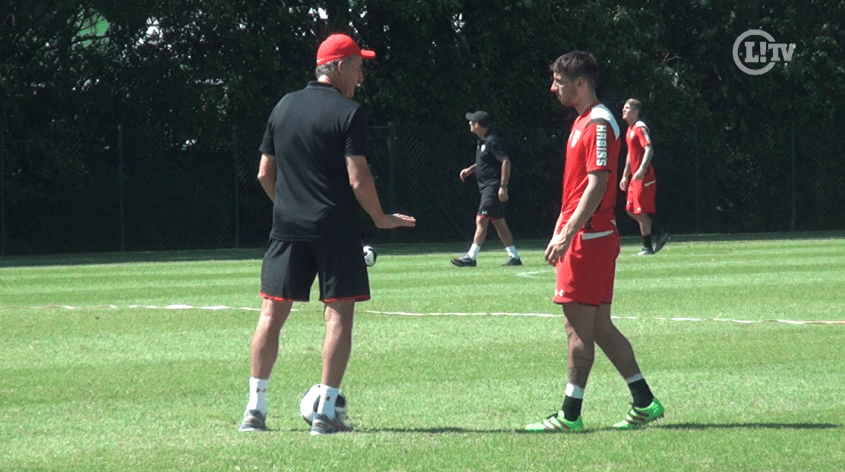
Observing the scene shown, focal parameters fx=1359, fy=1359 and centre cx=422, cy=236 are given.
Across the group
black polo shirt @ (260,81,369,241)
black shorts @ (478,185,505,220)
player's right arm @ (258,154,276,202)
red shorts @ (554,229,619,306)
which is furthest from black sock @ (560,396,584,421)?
black shorts @ (478,185,505,220)

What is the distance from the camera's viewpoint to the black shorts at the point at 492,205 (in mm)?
18781

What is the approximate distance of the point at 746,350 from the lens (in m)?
9.37

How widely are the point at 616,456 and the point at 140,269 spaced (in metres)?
15.5

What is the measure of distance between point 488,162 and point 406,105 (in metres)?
11.6

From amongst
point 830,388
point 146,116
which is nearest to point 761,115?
point 146,116

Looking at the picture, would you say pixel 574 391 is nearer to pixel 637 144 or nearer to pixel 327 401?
pixel 327 401

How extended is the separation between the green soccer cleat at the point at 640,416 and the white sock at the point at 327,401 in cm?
136

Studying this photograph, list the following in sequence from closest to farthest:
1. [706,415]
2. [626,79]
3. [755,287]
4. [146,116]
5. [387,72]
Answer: [706,415]
[755,287]
[146,116]
[387,72]
[626,79]

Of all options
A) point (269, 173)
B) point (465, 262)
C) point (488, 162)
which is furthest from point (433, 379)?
point (488, 162)

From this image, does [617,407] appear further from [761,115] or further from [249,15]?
[761,115]

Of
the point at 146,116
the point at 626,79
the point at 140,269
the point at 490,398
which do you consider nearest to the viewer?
the point at 490,398

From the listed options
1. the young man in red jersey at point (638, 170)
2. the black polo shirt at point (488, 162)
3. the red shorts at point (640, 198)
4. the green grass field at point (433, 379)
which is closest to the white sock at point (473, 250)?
the black polo shirt at point (488, 162)

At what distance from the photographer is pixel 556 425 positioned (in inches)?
252

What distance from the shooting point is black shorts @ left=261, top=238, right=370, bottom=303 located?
6.45 m
